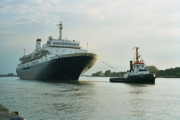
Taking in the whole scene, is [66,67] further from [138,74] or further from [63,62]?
[138,74]

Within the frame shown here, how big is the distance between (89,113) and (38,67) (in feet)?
143

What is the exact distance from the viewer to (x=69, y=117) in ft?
39.5

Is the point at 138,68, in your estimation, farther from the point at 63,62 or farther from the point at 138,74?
the point at 63,62

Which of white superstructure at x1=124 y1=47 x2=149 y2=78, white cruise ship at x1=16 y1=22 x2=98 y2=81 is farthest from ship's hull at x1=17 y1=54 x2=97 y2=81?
white superstructure at x1=124 y1=47 x2=149 y2=78

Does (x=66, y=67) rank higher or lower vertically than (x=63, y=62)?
lower

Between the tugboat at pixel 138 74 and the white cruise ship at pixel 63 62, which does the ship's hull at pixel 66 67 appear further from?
the tugboat at pixel 138 74

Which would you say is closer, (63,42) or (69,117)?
(69,117)

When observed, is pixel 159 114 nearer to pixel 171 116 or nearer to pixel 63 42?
pixel 171 116

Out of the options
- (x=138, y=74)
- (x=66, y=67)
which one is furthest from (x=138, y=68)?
(x=66, y=67)

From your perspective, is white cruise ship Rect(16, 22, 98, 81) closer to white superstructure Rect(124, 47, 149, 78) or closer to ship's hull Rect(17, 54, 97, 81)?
ship's hull Rect(17, 54, 97, 81)

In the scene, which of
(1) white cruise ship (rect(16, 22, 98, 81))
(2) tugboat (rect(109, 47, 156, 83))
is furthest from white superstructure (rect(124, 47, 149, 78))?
(1) white cruise ship (rect(16, 22, 98, 81))

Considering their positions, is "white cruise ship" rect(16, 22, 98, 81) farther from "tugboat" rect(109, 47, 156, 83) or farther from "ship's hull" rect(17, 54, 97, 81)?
"tugboat" rect(109, 47, 156, 83)

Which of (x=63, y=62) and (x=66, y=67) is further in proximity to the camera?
(x=66, y=67)

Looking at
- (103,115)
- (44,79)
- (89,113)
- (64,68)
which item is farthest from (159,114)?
(44,79)
